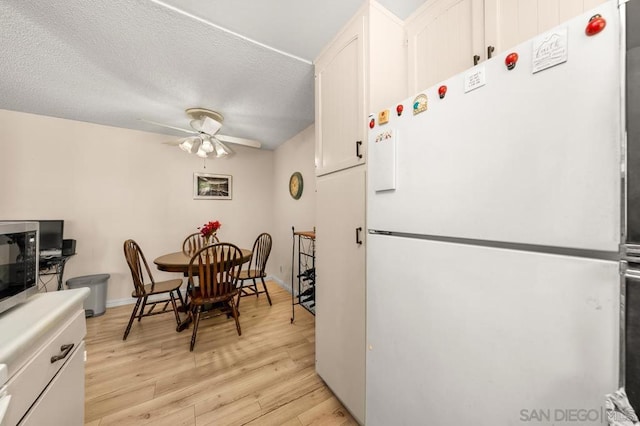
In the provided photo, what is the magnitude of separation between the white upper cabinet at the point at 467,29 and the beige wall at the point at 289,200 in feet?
5.90

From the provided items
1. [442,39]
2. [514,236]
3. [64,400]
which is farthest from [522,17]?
[64,400]

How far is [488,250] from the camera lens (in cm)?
67

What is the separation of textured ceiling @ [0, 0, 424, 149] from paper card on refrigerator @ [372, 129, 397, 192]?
0.93 meters

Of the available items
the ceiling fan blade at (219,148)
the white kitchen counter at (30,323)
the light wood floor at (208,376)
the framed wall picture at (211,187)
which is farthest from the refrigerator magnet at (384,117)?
the framed wall picture at (211,187)

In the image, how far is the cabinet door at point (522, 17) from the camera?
819 millimetres

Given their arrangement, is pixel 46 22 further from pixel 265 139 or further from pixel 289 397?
pixel 289 397

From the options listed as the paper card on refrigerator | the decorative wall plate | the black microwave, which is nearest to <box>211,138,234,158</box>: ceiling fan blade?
the decorative wall plate

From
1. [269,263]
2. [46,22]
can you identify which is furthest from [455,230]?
[269,263]

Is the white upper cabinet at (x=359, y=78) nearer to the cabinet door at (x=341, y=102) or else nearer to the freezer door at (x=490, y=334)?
the cabinet door at (x=341, y=102)

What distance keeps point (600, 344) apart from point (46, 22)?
295 cm

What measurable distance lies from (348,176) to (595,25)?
98 centimetres

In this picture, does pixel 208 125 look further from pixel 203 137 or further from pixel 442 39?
pixel 442 39

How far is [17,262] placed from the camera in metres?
0.79

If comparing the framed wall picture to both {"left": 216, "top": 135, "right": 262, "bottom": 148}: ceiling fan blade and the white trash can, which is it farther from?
the white trash can
